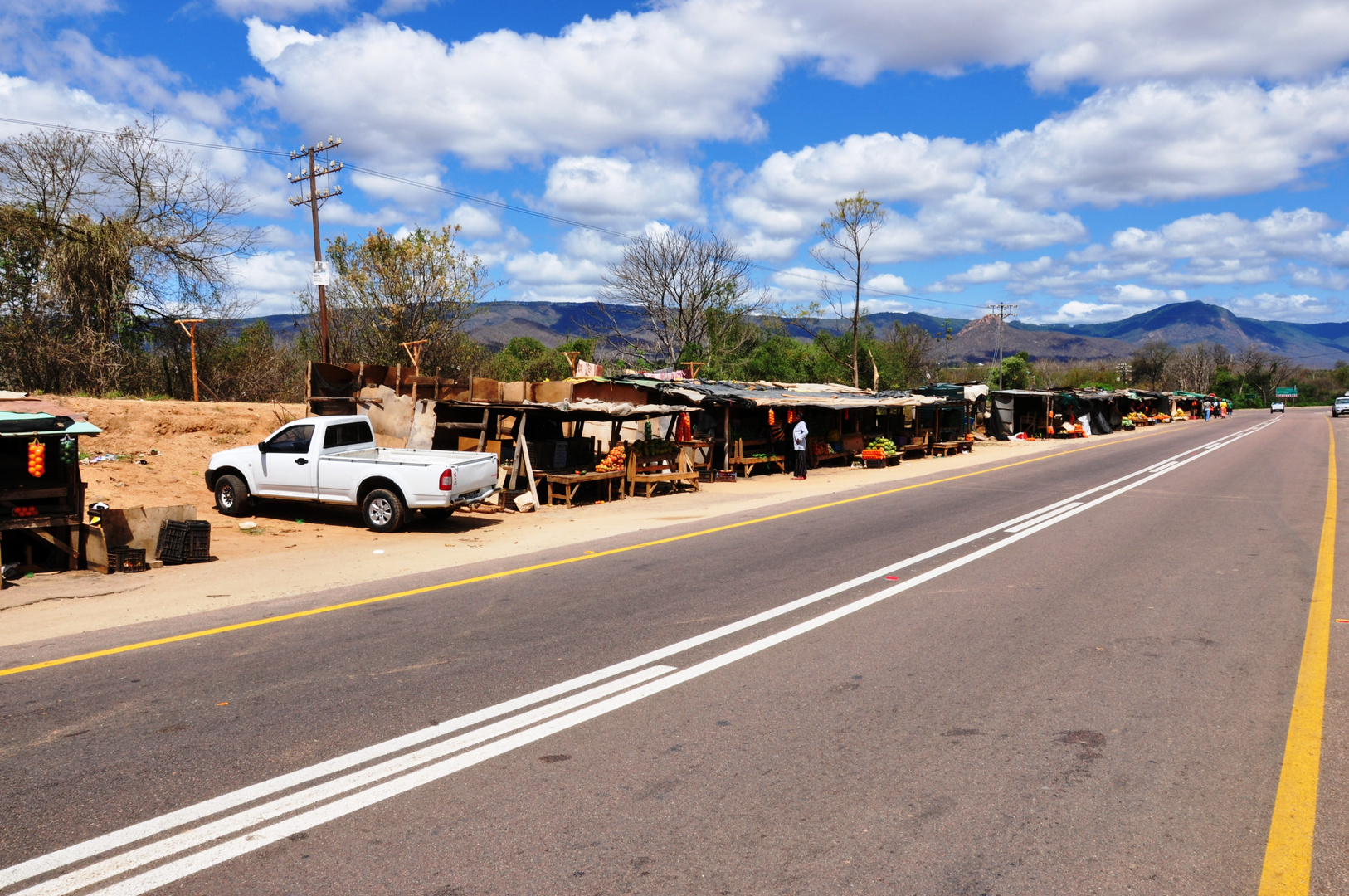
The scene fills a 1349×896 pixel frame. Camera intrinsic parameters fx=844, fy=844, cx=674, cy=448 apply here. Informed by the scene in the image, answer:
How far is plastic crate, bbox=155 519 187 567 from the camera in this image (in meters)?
10.7

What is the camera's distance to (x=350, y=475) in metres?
13.8

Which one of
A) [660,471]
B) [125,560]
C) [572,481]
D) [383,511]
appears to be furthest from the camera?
[660,471]

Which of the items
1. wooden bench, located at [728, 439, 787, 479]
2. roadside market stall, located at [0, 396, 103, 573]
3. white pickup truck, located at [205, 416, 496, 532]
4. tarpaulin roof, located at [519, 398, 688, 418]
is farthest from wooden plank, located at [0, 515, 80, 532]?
wooden bench, located at [728, 439, 787, 479]

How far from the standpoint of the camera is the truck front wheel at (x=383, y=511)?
1335cm

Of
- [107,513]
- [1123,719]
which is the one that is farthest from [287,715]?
[107,513]

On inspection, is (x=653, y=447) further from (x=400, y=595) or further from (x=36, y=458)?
(x=36, y=458)

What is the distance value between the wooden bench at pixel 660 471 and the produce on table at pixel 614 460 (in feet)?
0.56

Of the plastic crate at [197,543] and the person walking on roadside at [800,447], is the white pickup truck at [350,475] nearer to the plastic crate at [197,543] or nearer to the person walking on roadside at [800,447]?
the plastic crate at [197,543]

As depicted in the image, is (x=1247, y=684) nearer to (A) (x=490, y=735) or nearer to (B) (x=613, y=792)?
(B) (x=613, y=792)

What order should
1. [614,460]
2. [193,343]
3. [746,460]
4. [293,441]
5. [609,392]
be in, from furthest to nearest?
[609,392] < [746,460] < [193,343] < [614,460] < [293,441]

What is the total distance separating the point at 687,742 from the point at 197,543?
8.87m

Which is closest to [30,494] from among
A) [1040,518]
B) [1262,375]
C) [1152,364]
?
[1040,518]

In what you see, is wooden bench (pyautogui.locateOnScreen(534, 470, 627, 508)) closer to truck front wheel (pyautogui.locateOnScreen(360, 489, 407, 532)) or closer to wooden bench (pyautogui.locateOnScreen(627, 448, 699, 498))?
wooden bench (pyautogui.locateOnScreen(627, 448, 699, 498))

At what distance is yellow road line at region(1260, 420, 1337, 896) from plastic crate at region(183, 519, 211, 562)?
11.2 m
